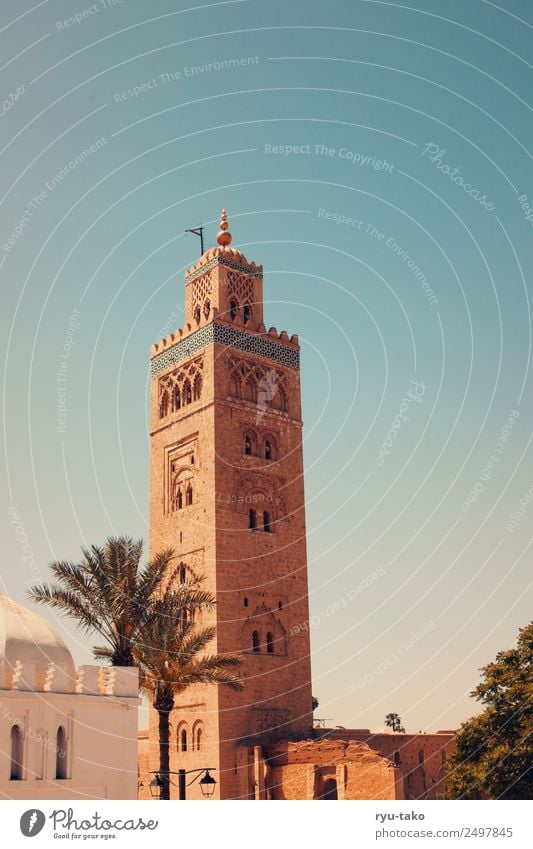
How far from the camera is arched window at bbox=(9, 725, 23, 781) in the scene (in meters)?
18.4

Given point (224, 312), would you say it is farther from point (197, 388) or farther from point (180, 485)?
point (180, 485)

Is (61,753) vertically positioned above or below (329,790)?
above

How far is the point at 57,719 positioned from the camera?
1928 cm

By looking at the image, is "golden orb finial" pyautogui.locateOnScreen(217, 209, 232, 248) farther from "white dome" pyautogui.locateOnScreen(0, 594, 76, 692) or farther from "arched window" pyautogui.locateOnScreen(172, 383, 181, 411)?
"white dome" pyautogui.locateOnScreen(0, 594, 76, 692)

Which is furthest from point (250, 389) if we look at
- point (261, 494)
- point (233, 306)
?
point (261, 494)

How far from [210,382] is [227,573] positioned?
7406 mm

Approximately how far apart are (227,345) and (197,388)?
2066 mm

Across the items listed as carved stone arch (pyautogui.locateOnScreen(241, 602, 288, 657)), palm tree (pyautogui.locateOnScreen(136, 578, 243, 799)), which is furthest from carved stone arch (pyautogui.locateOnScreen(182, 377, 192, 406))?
palm tree (pyautogui.locateOnScreen(136, 578, 243, 799))

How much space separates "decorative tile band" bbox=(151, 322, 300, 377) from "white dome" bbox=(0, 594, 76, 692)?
1825 centimetres
